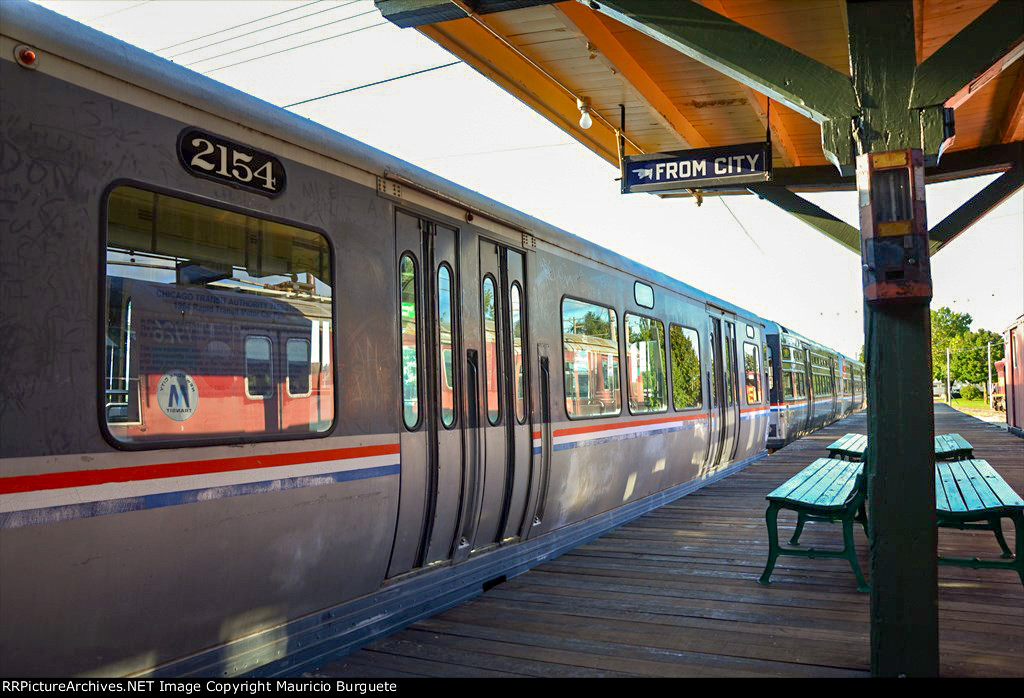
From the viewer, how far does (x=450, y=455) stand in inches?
204

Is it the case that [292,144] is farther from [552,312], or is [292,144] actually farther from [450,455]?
[552,312]

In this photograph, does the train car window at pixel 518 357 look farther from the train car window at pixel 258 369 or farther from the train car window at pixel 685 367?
the train car window at pixel 685 367

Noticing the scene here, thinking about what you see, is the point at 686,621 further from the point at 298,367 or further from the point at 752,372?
the point at 752,372

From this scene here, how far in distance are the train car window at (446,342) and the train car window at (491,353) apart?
1.41 feet

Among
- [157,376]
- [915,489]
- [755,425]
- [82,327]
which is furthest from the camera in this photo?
[755,425]

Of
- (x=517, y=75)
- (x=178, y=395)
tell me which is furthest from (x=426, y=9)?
(x=178, y=395)

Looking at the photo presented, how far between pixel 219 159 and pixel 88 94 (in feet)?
2.13

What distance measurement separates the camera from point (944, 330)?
289ft

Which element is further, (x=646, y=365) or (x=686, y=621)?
(x=646, y=365)

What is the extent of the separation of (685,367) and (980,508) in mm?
5314

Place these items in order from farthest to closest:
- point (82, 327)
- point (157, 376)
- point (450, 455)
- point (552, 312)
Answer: point (552, 312) → point (450, 455) → point (157, 376) → point (82, 327)

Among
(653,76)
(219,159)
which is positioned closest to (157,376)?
(219,159)

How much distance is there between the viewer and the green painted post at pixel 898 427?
11.7 ft

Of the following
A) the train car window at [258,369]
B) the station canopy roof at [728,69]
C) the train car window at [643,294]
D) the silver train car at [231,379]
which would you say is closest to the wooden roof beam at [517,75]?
the station canopy roof at [728,69]
